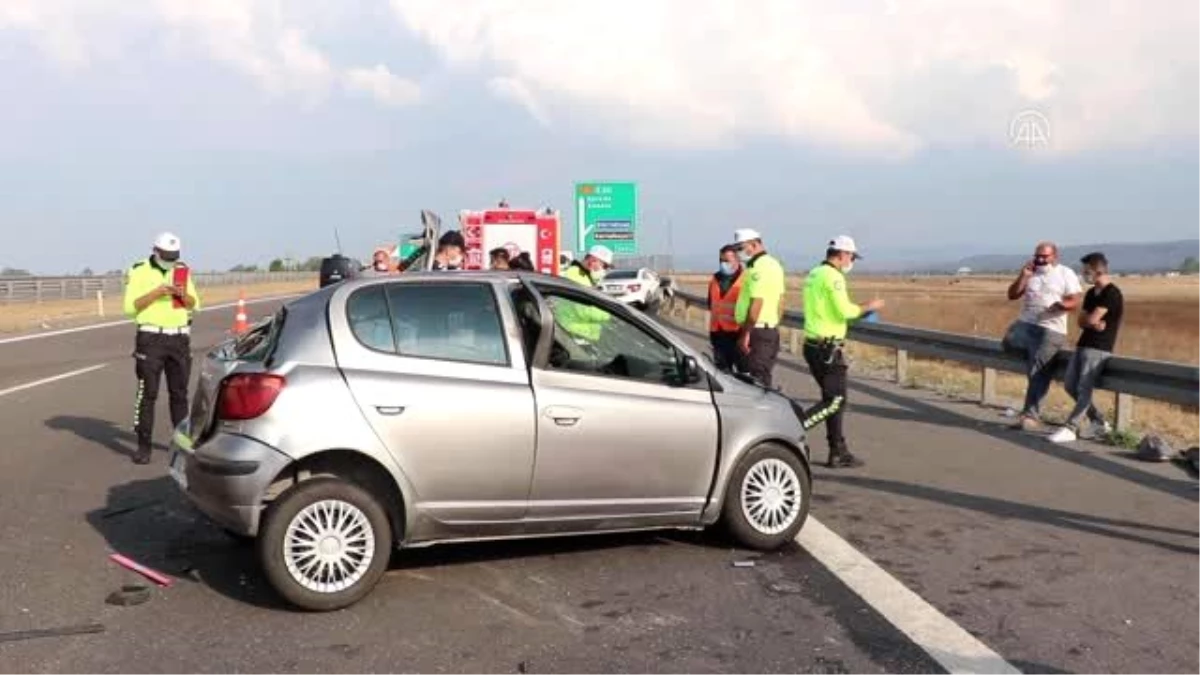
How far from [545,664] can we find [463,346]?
1.69m

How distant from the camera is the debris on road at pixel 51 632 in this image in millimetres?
4582

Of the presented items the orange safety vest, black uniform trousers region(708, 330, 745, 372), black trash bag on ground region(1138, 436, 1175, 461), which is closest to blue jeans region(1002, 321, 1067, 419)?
black trash bag on ground region(1138, 436, 1175, 461)

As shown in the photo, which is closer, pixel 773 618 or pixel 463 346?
pixel 773 618

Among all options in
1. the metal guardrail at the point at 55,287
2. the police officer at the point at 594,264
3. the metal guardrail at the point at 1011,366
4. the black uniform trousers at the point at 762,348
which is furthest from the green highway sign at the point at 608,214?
the black uniform trousers at the point at 762,348

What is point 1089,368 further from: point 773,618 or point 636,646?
point 636,646

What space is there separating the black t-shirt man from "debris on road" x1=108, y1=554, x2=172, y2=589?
8.26 m

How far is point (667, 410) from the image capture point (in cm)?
563

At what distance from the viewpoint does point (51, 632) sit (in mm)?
4660

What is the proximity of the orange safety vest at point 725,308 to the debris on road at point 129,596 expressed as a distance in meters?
6.12

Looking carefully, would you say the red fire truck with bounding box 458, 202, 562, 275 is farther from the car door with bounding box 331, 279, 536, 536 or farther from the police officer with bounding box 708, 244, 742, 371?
the car door with bounding box 331, 279, 536, 536

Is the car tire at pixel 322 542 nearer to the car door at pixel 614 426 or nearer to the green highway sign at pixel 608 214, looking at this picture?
the car door at pixel 614 426

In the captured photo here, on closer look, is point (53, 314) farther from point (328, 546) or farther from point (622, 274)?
point (328, 546)

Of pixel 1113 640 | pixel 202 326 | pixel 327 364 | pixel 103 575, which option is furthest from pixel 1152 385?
pixel 202 326

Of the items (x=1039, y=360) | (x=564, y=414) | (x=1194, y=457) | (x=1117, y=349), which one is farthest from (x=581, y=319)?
(x=1117, y=349)
